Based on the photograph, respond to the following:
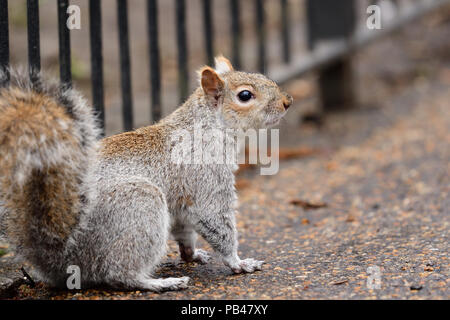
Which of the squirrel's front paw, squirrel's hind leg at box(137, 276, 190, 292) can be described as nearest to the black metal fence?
squirrel's hind leg at box(137, 276, 190, 292)

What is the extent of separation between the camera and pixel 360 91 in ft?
26.2

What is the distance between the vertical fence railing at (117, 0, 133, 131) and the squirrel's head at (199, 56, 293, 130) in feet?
3.65

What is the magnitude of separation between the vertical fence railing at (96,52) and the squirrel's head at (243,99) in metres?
0.96

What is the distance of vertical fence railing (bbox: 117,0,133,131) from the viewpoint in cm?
405

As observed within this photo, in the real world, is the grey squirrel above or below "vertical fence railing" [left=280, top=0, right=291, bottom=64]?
below

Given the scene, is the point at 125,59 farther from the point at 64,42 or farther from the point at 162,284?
the point at 162,284

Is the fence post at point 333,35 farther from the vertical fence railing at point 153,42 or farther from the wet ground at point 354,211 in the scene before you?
the vertical fence railing at point 153,42

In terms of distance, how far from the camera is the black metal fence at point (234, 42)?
3.50 meters

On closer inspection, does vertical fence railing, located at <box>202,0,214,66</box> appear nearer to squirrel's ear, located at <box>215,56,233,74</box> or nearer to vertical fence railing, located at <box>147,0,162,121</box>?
vertical fence railing, located at <box>147,0,162,121</box>

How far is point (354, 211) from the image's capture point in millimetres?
4262

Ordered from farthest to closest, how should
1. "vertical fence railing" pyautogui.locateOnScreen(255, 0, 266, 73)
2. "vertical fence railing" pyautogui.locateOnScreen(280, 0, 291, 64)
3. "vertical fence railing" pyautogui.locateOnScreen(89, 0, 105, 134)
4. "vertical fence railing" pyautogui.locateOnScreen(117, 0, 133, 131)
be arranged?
1. "vertical fence railing" pyautogui.locateOnScreen(280, 0, 291, 64)
2. "vertical fence railing" pyautogui.locateOnScreen(255, 0, 266, 73)
3. "vertical fence railing" pyautogui.locateOnScreen(117, 0, 133, 131)
4. "vertical fence railing" pyautogui.locateOnScreen(89, 0, 105, 134)

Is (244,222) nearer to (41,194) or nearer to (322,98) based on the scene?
(41,194)

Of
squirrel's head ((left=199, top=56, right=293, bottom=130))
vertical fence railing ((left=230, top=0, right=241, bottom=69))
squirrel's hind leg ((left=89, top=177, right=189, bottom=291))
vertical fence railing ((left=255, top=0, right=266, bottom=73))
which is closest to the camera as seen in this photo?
squirrel's hind leg ((left=89, top=177, right=189, bottom=291))
